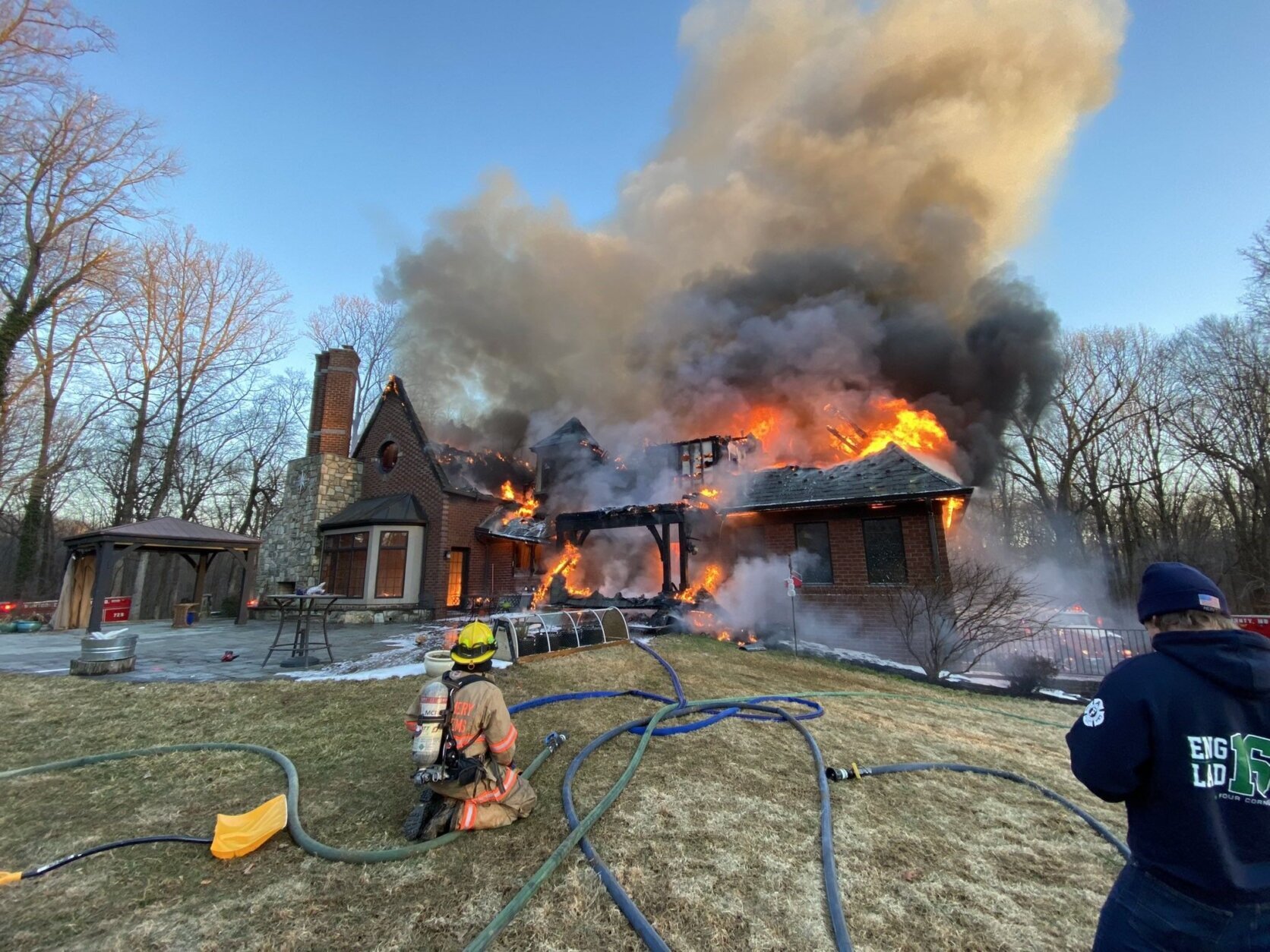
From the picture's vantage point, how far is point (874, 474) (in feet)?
46.6

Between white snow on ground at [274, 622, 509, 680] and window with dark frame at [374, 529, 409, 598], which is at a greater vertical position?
window with dark frame at [374, 529, 409, 598]

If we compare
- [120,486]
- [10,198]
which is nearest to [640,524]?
[10,198]

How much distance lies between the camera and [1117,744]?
1780mm

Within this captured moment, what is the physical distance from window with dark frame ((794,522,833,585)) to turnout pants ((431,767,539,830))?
1182 centimetres

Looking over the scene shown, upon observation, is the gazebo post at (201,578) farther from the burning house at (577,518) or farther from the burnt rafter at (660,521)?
the burnt rafter at (660,521)

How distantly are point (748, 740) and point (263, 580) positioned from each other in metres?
19.2

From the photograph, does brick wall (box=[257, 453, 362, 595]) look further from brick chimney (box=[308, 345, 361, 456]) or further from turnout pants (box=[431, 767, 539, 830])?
turnout pants (box=[431, 767, 539, 830])

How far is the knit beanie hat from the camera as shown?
5.95ft

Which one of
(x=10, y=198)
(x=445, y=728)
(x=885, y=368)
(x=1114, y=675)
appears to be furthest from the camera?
(x=885, y=368)

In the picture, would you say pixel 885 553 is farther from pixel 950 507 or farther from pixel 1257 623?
pixel 1257 623

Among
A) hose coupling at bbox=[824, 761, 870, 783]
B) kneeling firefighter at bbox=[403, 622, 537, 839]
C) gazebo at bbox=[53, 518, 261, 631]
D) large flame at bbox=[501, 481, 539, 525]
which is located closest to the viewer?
kneeling firefighter at bbox=[403, 622, 537, 839]

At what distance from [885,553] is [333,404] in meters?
18.4

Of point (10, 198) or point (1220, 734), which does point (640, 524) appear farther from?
point (10, 198)

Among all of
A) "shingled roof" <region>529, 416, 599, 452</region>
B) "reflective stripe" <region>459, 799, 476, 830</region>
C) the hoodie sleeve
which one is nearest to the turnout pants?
"reflective stripe" <region>459, 799, 476, 830</region>
